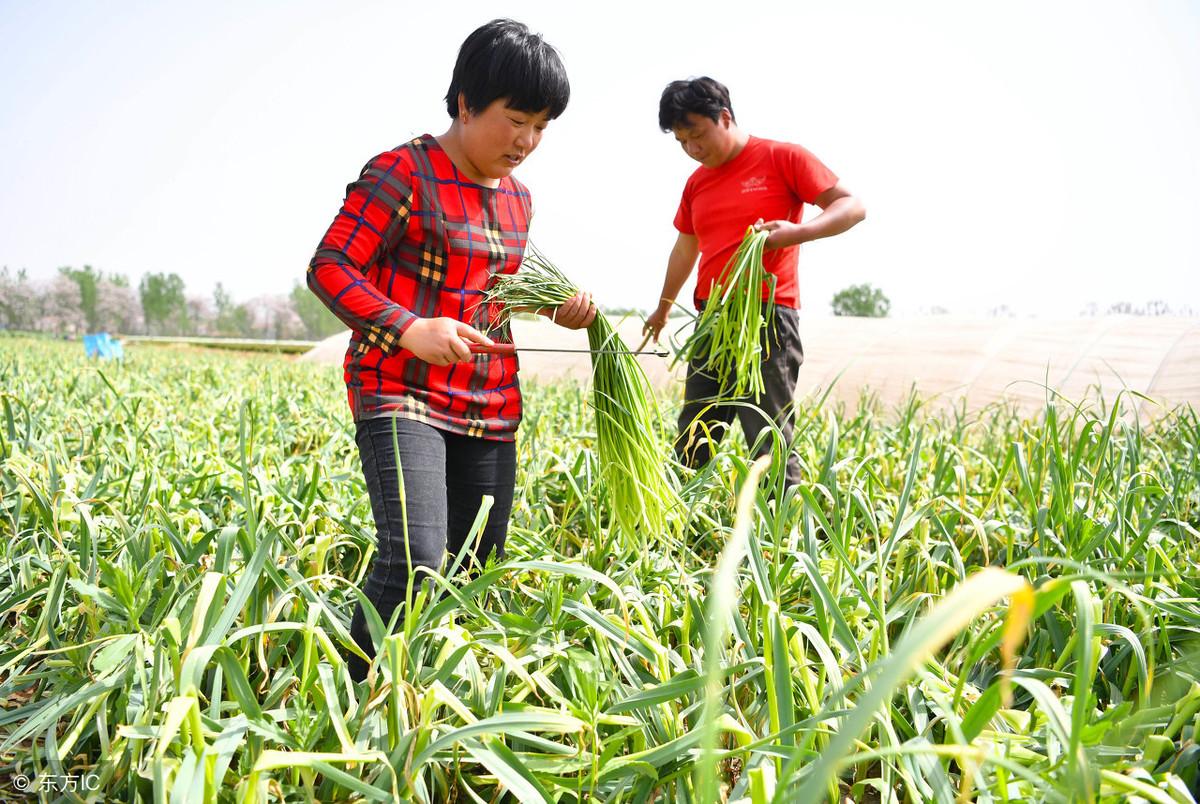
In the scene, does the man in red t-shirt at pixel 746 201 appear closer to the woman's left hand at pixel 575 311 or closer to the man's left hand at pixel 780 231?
the man's left hand at pixel 780 231

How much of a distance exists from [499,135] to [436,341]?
0.38m

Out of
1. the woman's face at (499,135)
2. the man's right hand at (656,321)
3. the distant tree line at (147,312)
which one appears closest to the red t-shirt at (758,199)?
the man's right hand at (656,321)

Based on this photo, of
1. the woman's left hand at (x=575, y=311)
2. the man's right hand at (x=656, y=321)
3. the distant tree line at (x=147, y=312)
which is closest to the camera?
the woman's left hand at (x=575, y=311)

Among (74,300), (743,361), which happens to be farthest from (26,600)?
(74,300)

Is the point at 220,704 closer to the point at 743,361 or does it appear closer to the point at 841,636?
the point at 841,636

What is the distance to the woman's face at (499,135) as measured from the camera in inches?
53.6

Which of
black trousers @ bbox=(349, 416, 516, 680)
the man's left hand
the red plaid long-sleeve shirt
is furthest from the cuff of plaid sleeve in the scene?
the man's left hand

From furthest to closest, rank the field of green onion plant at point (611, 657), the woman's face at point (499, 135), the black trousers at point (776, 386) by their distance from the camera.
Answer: the black trousers at point (776, 386)
the woman's face at point (499, 135)
the field of green onion plant at point (611, 657)

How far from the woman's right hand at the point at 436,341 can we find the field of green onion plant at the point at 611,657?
0.89 feet

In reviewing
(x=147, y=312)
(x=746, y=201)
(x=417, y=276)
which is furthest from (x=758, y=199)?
(x=147, y=312)

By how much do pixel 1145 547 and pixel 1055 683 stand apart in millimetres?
504

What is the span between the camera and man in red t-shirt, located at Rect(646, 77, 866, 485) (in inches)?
87.1

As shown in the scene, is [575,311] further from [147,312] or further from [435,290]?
[147,312]

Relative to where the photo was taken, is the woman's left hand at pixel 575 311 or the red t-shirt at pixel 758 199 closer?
the woman's left hand at pixel 575 311
